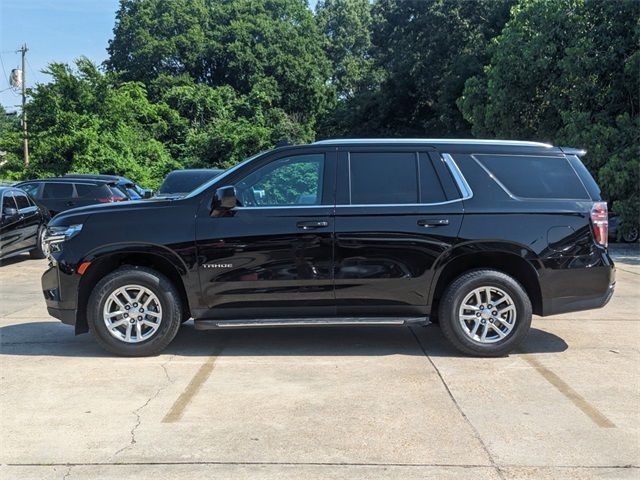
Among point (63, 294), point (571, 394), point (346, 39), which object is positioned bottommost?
point (571, 394)

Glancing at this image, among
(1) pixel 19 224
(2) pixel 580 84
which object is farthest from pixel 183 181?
(2) pixel 580 84

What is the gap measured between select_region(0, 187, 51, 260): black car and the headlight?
6.28 m

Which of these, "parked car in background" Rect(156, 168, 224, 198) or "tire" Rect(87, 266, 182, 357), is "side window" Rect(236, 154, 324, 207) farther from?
"parked car in background" Rect(156, 168, 224, 198)

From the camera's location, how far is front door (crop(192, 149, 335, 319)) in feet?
19.0

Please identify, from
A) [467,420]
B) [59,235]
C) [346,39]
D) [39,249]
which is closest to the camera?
[467,420]

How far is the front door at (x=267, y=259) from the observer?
5.79m

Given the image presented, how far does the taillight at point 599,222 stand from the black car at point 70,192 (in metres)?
12.6

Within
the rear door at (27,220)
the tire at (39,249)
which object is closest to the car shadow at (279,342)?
the rear door at (27,220)

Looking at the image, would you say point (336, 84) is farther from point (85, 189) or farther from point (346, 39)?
point (85, 189)

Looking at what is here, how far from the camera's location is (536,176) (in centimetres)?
608

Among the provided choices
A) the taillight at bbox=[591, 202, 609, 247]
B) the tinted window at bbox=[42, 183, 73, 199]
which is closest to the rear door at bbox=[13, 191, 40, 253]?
the tinted window at bbox=[42, 183, 73, 199]

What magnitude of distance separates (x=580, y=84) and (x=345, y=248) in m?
15.0

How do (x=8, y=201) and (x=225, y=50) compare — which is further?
(x=225, y=50)

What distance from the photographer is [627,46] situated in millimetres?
17047
